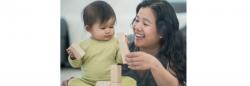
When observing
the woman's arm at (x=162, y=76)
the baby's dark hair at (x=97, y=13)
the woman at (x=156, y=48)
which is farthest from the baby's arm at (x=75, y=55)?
the woman's arm at (x=162, y=76)

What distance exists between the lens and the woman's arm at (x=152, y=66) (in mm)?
1979

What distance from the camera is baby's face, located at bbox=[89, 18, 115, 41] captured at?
2066 millimetres

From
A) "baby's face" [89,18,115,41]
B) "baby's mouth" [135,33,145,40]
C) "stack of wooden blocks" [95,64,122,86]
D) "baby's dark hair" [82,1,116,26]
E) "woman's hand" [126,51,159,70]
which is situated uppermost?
"baby's dark hair" [82,1,116,26]

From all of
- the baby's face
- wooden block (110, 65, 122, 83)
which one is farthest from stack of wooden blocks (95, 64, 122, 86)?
the baby's face

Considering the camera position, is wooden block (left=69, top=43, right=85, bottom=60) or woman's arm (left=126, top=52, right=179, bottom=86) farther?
wooden block (left=69, top=43, right=85, bottom=60)

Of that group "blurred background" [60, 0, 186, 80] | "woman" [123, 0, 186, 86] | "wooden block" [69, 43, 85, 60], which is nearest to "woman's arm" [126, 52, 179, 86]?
"woman" [123, 0, 186, 86]

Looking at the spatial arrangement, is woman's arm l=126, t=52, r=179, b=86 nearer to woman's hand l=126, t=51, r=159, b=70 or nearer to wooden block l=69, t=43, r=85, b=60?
woman's hand l=126, t=51, r=159, b=70

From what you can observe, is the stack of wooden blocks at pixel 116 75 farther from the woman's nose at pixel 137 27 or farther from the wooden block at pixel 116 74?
the woman's nose at pixel 137 27

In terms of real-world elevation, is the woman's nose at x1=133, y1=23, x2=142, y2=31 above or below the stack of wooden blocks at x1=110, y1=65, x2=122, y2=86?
above

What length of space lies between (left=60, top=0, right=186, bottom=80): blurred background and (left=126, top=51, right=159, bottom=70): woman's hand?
0.10 metres

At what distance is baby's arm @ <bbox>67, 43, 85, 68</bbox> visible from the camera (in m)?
2.12
